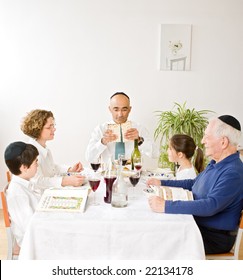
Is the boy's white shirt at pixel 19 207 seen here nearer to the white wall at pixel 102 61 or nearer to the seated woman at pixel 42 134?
the seated woman at pixel 42 134

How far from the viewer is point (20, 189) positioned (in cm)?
216

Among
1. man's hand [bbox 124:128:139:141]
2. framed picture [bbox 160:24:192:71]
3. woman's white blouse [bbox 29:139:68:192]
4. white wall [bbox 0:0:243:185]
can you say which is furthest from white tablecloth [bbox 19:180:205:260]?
framed picture [bbox 160:24:192:71]

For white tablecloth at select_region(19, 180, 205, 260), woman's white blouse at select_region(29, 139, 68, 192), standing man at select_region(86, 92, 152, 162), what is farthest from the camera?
standing man at select_region(86, 92, 152, 162)

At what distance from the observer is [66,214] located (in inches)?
75.1

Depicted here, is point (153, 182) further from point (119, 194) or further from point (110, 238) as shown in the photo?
point (110, 238)

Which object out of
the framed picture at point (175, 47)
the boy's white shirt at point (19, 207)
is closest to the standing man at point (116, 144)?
the framed picture at point (175, 47)

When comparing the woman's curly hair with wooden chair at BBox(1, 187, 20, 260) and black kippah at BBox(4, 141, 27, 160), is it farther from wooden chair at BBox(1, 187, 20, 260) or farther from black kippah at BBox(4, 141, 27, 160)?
wooden chair at BBox(1, 187, 20, 260)

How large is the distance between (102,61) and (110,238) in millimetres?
2790

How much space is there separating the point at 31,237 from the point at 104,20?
9.78ft

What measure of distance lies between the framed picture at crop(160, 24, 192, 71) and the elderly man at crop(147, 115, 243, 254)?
2.17m

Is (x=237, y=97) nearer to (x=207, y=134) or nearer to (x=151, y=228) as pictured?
(x=207, y=134)

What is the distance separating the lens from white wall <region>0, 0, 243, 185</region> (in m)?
4.21

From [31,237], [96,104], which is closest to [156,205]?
[31,237]

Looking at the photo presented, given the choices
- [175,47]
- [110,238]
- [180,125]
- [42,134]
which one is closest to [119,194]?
[110,238]
